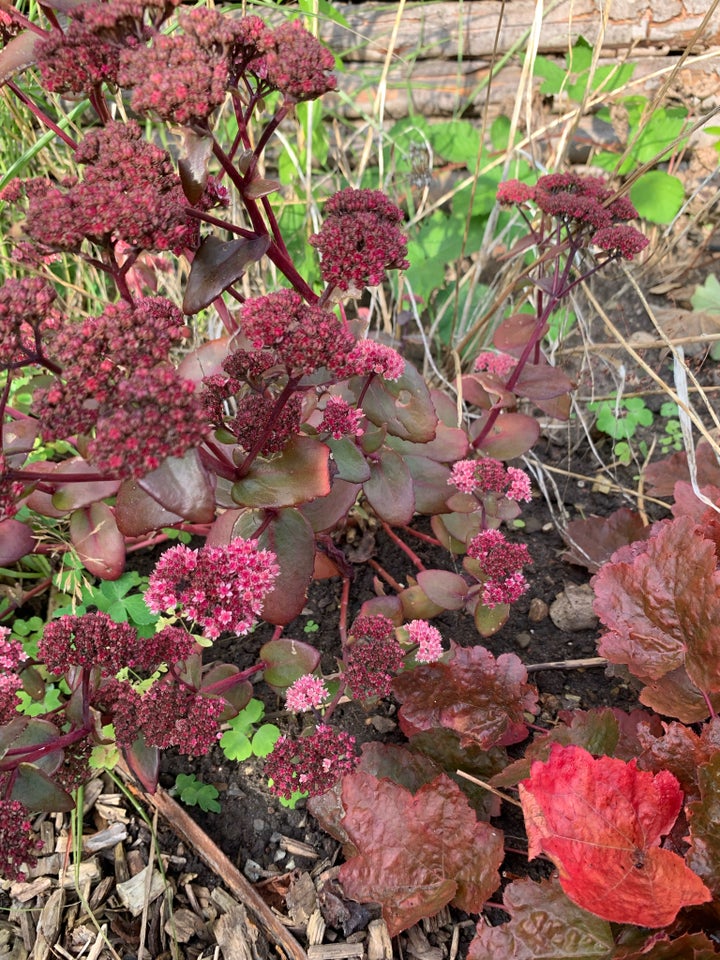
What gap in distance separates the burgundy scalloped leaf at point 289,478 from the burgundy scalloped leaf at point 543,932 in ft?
2.53

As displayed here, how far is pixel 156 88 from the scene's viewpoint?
113 cm

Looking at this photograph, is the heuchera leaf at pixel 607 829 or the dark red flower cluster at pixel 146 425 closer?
the dark red flower cluster at pixel 146 425

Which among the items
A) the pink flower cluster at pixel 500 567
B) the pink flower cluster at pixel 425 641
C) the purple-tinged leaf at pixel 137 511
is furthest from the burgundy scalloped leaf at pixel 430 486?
the purple-tinged leaf at pixel 137 511

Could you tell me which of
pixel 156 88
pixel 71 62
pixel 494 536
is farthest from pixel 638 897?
pixel 71 62

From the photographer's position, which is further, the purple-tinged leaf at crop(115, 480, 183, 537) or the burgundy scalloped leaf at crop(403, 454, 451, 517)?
the burgundy scalloped leaf at crop(403, 454, 451, 517)

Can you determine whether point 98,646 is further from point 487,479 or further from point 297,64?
point 297,64

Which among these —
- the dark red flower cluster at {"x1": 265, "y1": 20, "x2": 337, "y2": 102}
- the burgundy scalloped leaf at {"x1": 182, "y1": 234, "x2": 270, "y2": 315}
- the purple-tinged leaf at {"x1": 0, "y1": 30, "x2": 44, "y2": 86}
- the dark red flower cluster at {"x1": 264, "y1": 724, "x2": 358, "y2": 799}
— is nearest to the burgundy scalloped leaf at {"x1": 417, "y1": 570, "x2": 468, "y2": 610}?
the dark red flower cluster at {"x1": 264, "y1": 724, "x2": 358, "y2": 799}

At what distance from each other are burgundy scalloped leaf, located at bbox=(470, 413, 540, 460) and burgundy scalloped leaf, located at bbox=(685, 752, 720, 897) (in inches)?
34.4

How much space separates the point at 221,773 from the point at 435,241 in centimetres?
199

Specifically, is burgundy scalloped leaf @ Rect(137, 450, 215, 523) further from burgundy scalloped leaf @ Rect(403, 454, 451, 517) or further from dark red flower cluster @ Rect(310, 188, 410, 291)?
burgundy scalloped leaf @ Rect(403, 454, 451, 517)

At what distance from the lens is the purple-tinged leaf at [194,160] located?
1230 mm

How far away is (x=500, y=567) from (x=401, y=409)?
0.41 m

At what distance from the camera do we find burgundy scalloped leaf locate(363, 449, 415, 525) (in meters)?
1.67

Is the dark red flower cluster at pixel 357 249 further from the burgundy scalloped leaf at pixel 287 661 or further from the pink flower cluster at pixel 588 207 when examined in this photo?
the burgundy scalloped leaf at pixel 287 661
